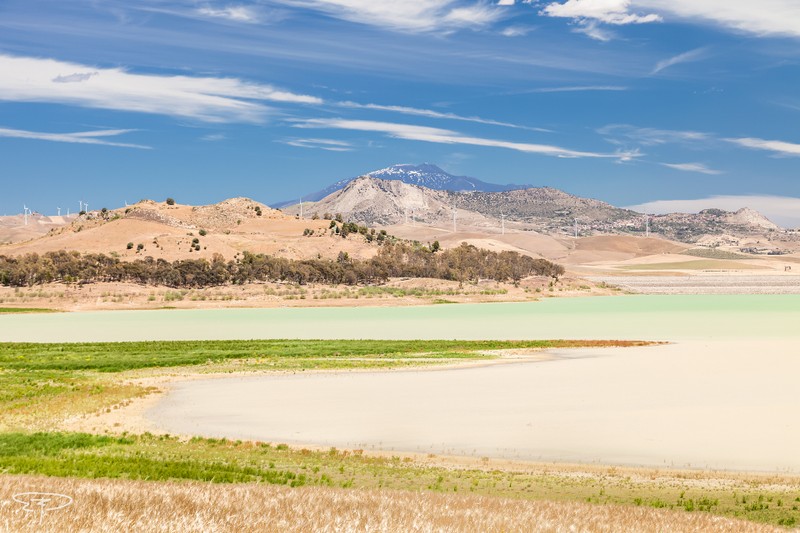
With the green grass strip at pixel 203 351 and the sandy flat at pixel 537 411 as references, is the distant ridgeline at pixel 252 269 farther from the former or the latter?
the sandy flat at pixel 537 411

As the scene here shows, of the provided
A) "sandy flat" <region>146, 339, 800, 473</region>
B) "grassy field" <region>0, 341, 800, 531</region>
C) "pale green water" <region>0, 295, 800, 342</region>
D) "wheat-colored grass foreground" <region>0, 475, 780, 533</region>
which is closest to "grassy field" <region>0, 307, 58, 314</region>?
"pale green water" <region>0, 295, 800, 342</region>

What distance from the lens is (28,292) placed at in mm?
124812

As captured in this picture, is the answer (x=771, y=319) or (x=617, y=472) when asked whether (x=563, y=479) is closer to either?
(x=617, y=472)

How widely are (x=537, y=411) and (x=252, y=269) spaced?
123135 mm

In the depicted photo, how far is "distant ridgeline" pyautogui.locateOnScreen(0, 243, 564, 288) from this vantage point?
5433 inches

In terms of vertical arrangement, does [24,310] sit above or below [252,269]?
below

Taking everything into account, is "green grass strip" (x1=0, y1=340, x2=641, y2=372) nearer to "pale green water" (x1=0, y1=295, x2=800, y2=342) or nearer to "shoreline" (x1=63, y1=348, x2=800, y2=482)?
"shoreline" (x1=63, y1=348, x2=800, y2=482)

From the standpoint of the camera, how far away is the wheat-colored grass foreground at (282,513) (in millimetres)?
8344

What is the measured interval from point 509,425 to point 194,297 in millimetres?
105120

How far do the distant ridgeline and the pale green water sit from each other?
93.7 feet

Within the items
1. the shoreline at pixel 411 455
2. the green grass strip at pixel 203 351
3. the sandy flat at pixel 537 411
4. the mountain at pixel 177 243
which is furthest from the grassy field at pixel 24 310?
the sandy flat at pixel 537 411

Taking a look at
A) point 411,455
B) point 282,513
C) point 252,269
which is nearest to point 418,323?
point 411,455

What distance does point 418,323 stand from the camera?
89625mm

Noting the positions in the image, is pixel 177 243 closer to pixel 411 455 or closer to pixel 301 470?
pixel 411 455
